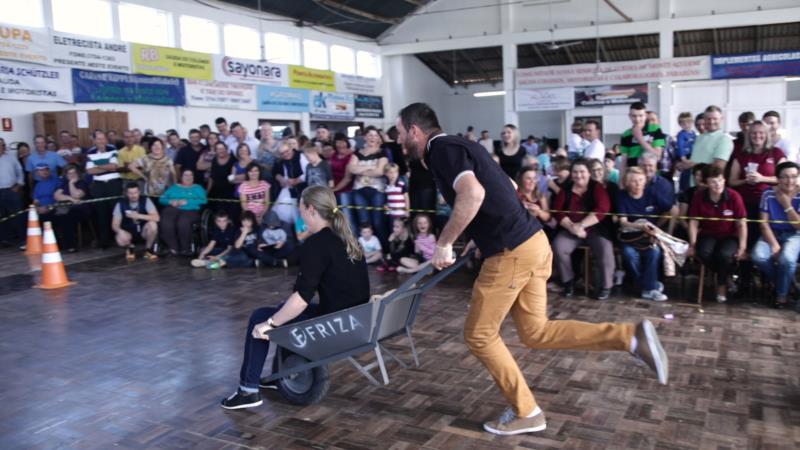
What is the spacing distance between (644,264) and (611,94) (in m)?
13.4

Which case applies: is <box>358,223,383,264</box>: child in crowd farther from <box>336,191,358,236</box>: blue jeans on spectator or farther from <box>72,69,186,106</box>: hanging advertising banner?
<box>72,69,186,106</box>: hanging advertising banner

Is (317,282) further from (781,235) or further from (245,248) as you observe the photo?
(245,248)

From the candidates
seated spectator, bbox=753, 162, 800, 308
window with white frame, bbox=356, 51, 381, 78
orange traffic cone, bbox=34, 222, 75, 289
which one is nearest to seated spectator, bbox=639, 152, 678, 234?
seated spectator, bbox=753, 162, 800, 308

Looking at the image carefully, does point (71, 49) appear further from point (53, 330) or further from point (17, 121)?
point (53, 330)

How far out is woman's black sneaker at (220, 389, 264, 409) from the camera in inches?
147

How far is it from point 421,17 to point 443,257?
18563mm

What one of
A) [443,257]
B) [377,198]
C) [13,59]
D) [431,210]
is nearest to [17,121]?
[13,59]

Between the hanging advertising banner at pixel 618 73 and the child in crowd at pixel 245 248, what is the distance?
13.0 m

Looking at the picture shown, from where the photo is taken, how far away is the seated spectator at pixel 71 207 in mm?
9633

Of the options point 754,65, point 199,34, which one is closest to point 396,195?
point 199,34

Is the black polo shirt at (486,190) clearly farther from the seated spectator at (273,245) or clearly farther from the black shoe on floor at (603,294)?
the seated spectator at (273,245)

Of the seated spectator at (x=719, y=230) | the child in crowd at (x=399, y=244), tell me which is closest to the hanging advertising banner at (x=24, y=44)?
the child in crowd at (x=399, y=244)

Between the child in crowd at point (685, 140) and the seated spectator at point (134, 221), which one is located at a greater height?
the child in crowd at point (685, 140)

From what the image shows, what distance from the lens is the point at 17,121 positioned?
36.8ft
